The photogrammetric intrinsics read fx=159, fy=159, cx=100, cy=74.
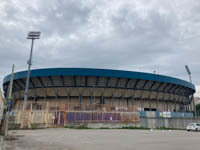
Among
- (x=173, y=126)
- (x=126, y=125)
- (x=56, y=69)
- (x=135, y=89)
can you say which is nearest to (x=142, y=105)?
(x=135, y=89)

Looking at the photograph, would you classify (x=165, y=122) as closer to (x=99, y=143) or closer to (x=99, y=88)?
(x=99, y=88)

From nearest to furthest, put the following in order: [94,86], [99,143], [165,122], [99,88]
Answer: [99,143] → [165,122] → [94,86] → [99,88]

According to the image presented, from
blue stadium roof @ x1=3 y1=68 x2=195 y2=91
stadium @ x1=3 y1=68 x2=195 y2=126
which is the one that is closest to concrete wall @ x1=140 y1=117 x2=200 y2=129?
stadium @ x1=3 y1=68 x2=195 y2=126

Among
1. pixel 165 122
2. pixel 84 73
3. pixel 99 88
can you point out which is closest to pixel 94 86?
→ pixel 99 88

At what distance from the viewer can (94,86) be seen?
33.1 metres

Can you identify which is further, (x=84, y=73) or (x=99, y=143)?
(x=84, y=73)

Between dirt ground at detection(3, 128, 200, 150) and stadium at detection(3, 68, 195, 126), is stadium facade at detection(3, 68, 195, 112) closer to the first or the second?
stadium at detection(3, 68, 195, 126)

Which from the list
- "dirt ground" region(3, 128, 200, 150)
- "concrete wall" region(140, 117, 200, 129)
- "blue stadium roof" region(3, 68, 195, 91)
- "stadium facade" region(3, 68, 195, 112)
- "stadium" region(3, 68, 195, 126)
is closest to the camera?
"dirt ground" region(3, 128, 200, 150)

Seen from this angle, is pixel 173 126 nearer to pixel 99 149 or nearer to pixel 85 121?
pixel 85 121

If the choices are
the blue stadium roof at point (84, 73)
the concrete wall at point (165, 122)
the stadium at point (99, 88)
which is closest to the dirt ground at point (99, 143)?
the concrete wall at point (165, 122)

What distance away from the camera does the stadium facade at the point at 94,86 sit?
1249 inches

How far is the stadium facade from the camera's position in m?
31.7

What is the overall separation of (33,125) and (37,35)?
16.5 metres

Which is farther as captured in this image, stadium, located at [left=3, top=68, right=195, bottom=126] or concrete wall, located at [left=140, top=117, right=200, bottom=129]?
stadium, located at [left=3, top=68, right=195, bottom=126]
